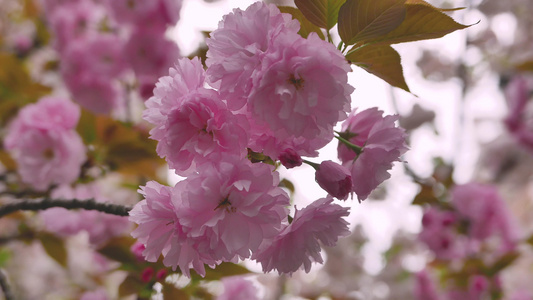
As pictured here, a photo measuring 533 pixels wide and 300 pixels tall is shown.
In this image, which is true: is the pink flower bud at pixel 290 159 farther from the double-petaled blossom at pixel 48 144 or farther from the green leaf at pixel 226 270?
the double-petaled blossom at pixel 48 144

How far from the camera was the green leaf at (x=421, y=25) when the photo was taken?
1.51ft

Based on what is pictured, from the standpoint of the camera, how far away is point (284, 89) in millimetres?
400

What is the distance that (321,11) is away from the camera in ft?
1.55

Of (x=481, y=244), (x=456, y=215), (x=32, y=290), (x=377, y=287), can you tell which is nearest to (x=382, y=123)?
(x=456, y=215)

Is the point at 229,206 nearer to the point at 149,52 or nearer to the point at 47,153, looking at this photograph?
the point at 47,153

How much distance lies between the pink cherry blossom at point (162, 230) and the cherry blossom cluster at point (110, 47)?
3.05ft

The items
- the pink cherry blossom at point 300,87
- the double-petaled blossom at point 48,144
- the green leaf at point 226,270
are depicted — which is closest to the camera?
the pink cherry blossom at point 300,87

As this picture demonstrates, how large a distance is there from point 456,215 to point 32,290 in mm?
2586

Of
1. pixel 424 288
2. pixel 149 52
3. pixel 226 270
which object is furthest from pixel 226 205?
pixel 424 288

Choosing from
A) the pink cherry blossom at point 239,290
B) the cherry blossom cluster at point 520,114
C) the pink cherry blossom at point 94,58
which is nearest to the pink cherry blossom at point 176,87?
the pink cherry blossom at point 239,290

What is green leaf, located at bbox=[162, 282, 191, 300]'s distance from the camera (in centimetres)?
78

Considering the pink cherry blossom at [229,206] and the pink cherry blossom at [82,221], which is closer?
the pink cherry blossom at [229,206]

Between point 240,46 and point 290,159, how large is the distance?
13 cm

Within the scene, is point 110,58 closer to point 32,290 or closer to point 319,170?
point 319,170
